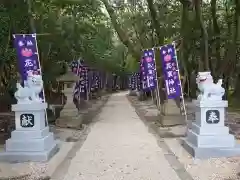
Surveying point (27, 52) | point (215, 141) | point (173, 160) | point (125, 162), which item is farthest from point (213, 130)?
point (27, 52)

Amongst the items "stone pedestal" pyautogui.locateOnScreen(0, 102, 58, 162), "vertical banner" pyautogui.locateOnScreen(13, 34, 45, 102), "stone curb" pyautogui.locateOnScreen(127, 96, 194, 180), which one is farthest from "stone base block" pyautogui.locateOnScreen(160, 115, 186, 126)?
"stone pedestal" pyautogui.locateOnScreen(0, 102, 58, 162)

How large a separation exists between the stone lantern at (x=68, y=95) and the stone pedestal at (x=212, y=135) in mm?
6558

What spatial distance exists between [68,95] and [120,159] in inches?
269

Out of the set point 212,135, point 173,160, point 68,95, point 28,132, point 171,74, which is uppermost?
point 171,74

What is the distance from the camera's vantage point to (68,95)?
578 inches

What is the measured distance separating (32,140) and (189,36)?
10.9 meters

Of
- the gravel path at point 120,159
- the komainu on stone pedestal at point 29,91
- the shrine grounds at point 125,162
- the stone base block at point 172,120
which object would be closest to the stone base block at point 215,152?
the shrine grounds at point 125,162

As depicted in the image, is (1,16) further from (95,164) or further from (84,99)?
(84,99)

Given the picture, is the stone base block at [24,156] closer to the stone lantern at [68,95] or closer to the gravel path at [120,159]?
the gravel path at [120,159]

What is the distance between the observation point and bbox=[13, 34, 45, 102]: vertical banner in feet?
Result: 33.5

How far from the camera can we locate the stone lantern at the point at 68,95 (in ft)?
46.6

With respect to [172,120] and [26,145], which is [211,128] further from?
[172,120]

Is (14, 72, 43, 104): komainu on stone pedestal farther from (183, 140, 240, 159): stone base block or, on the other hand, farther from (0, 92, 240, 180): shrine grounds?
(183, 140, 240, 159): stone base block

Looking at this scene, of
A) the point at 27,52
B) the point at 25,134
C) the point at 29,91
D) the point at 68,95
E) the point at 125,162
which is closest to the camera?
the point at 125,162
